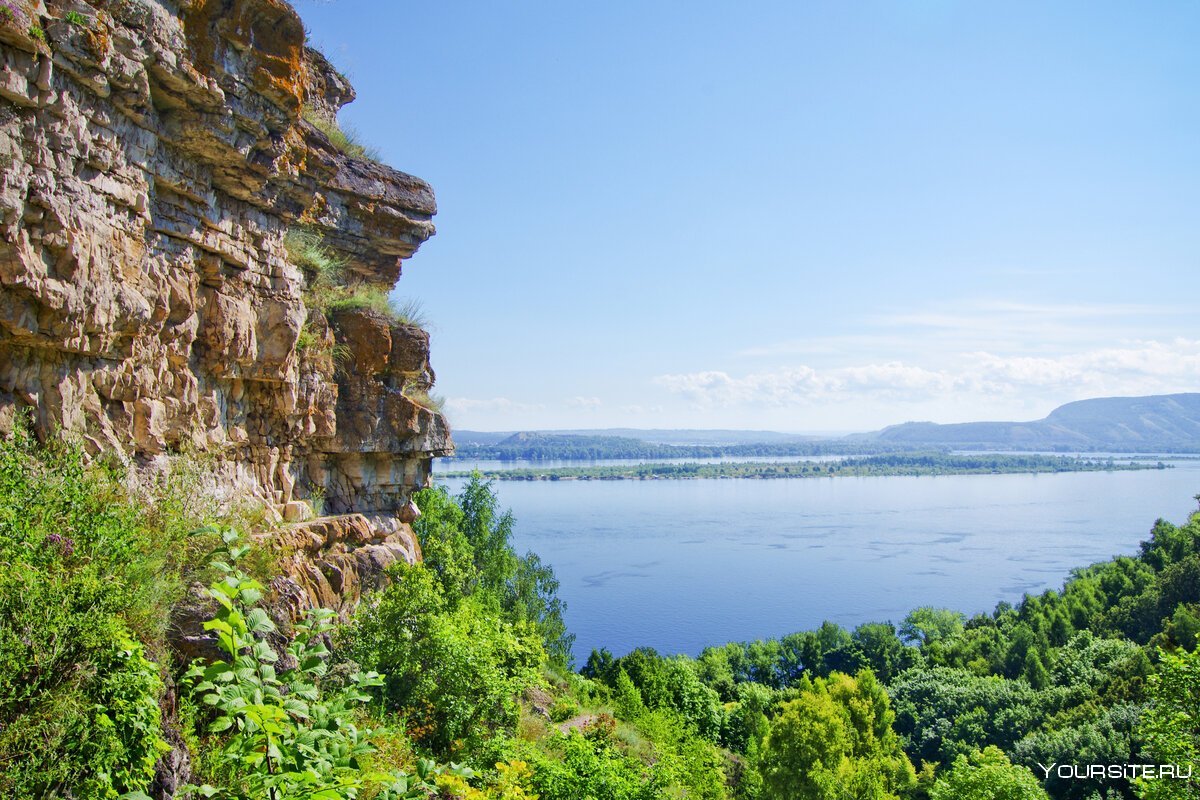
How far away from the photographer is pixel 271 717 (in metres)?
2.72

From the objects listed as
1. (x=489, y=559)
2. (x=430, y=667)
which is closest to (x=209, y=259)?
(x=430, y=667)

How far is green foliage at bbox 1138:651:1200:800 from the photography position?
12148 mm

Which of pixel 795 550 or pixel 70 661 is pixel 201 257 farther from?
pixel 795 550

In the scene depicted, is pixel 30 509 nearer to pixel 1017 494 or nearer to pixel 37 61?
pixel 37 61

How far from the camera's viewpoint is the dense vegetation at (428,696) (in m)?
3.21

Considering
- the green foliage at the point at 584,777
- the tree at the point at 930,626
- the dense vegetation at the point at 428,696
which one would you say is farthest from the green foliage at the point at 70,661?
the tree at the point at 930,626

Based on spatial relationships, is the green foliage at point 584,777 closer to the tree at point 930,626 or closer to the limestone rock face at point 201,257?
the limestone rock face at point 201,257

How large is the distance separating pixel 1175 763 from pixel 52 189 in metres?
17.2

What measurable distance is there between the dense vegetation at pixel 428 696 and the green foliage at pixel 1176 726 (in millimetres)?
49

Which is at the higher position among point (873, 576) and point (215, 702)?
point (215, 702)

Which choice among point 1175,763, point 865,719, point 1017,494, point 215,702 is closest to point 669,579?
point 865,719

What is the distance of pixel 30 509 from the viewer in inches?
238

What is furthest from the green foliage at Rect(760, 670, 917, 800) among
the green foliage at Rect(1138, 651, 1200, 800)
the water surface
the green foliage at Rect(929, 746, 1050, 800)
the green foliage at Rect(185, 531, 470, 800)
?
the water surface

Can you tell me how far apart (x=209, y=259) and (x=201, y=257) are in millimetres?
139
